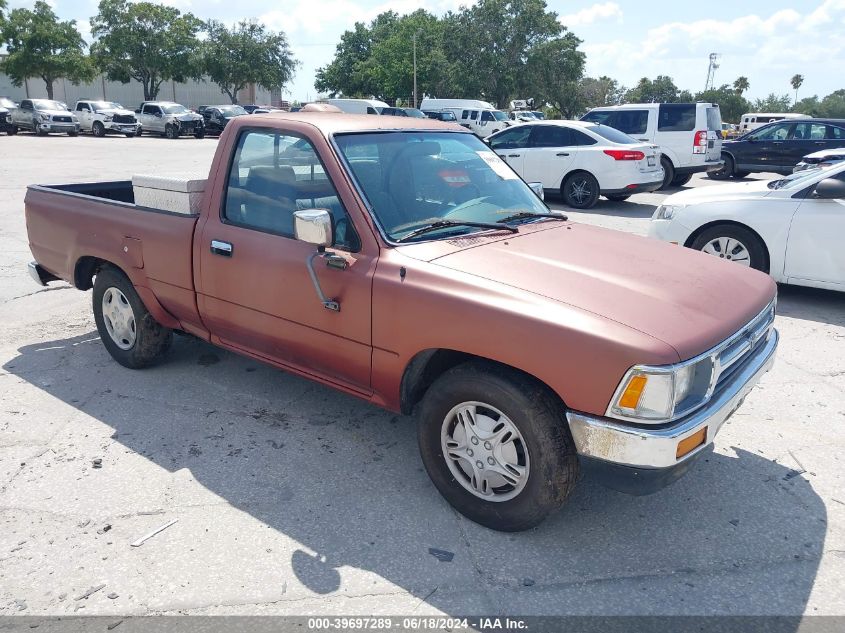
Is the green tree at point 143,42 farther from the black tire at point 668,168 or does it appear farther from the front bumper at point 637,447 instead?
the front bumper at point 637,447

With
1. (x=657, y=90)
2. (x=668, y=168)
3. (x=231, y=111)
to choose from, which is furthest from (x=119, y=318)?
(x=657, y=90)

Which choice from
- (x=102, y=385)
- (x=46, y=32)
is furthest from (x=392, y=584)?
(x=46, y=32)

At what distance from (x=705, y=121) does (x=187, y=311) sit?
1445 cm

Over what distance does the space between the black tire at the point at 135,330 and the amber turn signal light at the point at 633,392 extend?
11.3ft

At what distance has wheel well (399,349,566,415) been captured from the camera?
A: 3217 mm

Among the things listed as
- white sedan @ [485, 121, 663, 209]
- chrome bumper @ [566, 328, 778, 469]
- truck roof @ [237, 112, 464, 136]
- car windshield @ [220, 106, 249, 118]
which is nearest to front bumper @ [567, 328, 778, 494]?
chrome bumper @ [566, 328, 778, 469]

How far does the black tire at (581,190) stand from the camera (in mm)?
12742

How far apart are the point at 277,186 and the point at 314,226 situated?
2.79 ft

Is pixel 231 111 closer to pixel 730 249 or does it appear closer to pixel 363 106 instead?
pixel 363 106

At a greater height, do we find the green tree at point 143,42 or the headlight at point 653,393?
the green tree at point 143,42

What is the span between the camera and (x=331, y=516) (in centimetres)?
328

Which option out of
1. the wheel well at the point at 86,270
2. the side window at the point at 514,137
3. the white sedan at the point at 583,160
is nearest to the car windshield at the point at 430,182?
the wheel well at the point at 86,270

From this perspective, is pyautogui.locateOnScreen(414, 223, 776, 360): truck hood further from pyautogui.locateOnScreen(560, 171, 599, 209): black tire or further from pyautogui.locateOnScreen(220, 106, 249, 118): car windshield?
pyautogui.locateOnScreen(220, 106, 249, 118): car windshield

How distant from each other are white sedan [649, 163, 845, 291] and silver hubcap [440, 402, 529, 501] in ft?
16.4
